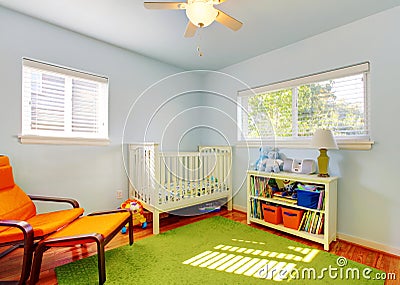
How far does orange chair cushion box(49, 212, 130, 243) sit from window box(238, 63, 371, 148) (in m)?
2.14

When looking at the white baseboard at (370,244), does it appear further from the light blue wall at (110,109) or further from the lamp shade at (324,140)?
the light blue wall at (110,109)

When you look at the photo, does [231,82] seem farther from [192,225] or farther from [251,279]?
[251,279]

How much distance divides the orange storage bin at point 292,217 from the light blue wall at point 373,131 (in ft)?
1.48

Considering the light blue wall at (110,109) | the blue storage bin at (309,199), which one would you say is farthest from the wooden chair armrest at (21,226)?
Answer: the blue storage bin at (309,199)

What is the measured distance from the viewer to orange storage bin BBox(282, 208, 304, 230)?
7.91 ft

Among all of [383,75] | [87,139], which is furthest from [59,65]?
[383,75]

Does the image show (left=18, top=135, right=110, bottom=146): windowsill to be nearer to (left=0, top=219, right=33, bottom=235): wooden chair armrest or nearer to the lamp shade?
(left=0, top=219, right=33, bottom=235): wooden chair armrest

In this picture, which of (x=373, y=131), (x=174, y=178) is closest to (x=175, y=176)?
(x=174, y=178)

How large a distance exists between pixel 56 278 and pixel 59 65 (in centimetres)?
215

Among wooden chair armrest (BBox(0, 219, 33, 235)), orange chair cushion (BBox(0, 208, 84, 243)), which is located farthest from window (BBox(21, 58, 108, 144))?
wooden chair armrest (BBox(0, 219, 33, 235))

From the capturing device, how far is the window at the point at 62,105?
7.55ft

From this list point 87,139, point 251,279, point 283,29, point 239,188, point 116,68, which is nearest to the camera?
point 251,279

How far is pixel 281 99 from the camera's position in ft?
9.70

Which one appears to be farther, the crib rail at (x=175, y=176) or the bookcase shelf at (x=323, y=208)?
the crib rail at (x=175, y=176)
